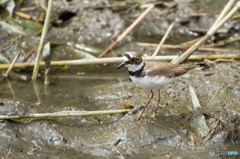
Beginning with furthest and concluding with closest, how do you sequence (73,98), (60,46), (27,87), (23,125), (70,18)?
(70,18), (60,46), (27,87), (73,98), (23,125)

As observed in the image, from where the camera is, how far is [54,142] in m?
4.32

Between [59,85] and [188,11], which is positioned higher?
[188,11]

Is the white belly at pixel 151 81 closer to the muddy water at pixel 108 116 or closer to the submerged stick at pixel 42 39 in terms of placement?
the muddy water at pixel 108 116

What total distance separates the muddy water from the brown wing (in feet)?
2.16

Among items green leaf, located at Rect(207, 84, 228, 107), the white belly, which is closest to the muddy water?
green leaf, located at Rect(207, 84, 228, 107)

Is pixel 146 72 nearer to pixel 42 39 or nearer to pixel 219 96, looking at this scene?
pixel 219 96

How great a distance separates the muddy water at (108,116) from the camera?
4.17m

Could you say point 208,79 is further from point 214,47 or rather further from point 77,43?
point 77,43

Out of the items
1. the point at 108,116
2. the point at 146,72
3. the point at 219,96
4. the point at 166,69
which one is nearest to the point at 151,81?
the point at 146,72

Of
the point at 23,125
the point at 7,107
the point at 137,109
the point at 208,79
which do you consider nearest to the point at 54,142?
the point at 23,125

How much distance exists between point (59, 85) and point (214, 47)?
4.01 m

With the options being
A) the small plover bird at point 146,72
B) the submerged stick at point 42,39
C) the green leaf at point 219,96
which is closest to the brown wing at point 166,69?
the small plover bird at point 146,72

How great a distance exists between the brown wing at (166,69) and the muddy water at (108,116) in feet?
2.16

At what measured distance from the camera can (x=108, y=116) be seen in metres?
4.82
